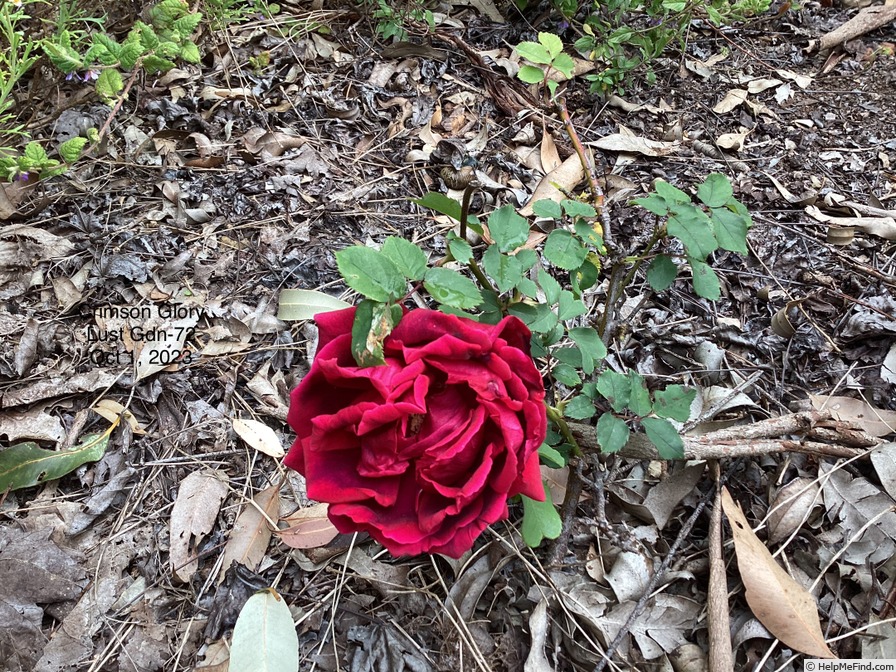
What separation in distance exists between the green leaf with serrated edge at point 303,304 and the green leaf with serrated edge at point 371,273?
2.06 ft

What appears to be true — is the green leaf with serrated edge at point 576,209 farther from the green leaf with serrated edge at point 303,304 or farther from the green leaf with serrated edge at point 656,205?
the green leaf with serrated edge at point 303,304

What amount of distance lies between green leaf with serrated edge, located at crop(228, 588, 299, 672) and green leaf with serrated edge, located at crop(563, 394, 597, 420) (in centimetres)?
79

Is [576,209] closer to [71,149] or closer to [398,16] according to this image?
[71,149]

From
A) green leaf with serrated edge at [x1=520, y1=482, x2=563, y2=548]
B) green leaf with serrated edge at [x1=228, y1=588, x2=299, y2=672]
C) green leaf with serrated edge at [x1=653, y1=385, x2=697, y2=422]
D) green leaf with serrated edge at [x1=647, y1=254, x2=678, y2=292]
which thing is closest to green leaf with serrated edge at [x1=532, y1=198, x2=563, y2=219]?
green leaf with serrated edge at [x1=647, y1=254, x2=678, y2=292]

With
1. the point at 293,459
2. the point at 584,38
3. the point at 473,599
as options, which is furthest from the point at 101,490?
the point at 584,38

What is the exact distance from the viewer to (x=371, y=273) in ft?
3.66

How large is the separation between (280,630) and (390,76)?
7.68 ft

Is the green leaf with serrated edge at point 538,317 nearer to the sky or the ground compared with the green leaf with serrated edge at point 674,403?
nearer to the sky

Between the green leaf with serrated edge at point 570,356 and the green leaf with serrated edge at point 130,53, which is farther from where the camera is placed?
the green leaf with serrated edge at point 130,53

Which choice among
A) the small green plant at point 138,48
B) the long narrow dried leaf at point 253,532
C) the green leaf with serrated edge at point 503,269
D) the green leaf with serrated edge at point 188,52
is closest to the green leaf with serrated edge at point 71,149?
the small green plant at point 138,48

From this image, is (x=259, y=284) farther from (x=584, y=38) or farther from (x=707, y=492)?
(x=584, y=38)

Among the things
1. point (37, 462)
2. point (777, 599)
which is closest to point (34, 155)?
point (37, 462)

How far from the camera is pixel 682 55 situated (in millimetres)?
2785

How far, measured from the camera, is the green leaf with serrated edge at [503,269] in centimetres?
126
